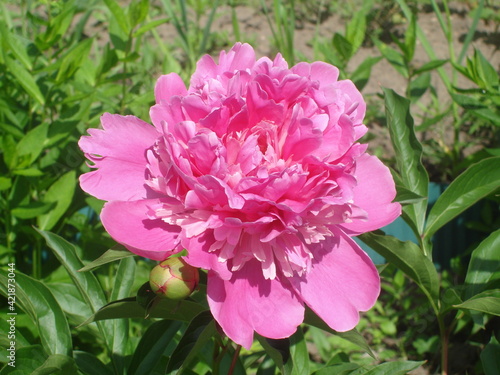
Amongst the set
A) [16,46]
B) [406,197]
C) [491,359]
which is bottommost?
[491,359]

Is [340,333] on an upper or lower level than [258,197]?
lower

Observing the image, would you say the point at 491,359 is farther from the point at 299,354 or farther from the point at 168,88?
the point at 168,88

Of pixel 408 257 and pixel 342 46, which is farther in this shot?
pixel 342 46

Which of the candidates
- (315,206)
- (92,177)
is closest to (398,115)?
(315,206)

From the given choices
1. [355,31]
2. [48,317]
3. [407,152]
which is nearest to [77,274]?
[48,317]

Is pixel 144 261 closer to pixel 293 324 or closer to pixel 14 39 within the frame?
pixel 14 39

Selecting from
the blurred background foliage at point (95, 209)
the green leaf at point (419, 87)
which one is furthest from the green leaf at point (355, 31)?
the green leaf at point (419, 87)
